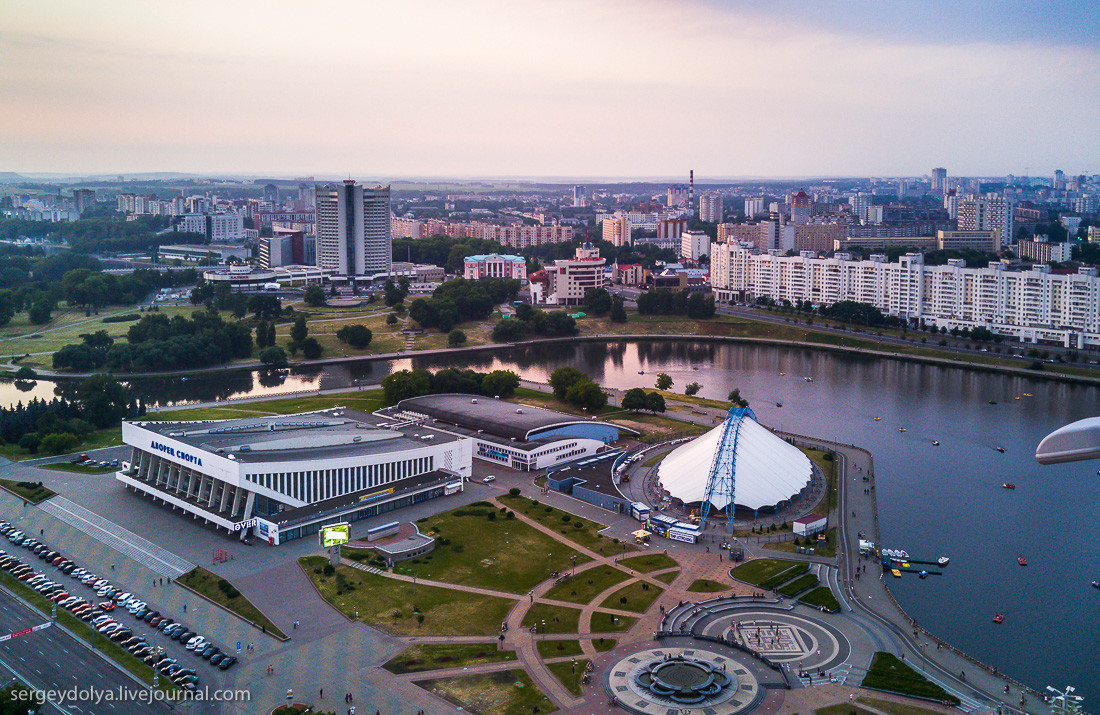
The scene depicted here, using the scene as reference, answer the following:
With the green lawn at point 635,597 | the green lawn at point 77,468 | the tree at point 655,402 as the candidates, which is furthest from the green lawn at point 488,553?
the tree at point 655,402

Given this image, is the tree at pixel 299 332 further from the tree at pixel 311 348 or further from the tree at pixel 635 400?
the tree at pixel 635 400

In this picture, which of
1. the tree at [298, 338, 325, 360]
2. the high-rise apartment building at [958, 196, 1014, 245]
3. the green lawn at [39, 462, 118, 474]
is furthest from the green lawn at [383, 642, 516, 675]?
the high-rise apartment building at [958, 196, 1014, 245]

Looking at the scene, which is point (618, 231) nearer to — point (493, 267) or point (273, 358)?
point (493, 267)

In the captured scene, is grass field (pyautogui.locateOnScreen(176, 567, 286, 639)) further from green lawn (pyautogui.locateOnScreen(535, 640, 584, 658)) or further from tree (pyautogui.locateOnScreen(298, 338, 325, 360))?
tree (pyautogui.locateOnScreen(298, 338, 325, 360))

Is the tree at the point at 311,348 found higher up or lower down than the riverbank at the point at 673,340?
higher up

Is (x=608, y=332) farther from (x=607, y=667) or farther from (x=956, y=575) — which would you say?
(x=607, y=667)

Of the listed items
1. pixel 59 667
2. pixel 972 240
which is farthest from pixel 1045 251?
pixel 59 667
